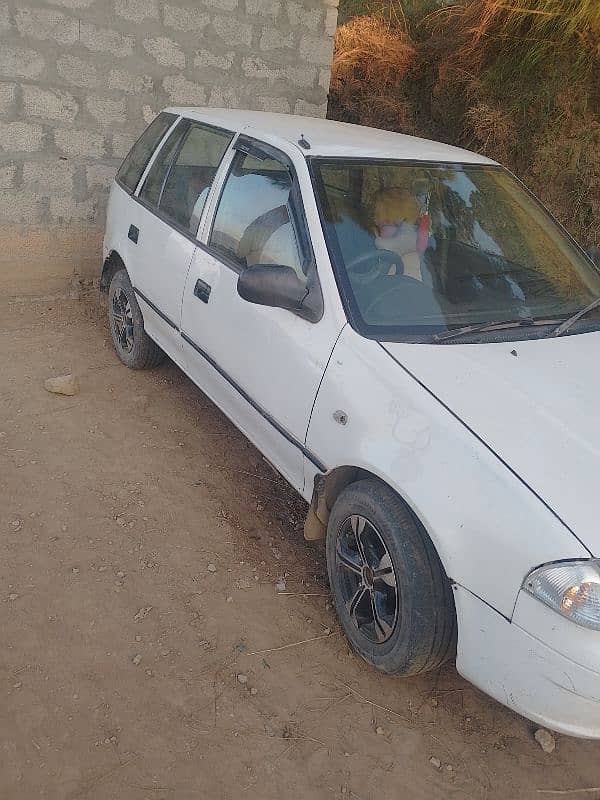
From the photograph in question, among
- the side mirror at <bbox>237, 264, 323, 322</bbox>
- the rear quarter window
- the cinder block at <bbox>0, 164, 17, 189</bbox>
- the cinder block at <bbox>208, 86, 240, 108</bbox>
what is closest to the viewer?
the side mirror at <bbox>237, 264, 323, 322</bbox>

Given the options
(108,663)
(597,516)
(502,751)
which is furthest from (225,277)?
(502,751)

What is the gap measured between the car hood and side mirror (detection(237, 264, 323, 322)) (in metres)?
0.39

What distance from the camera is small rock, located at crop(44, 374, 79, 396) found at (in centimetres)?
450

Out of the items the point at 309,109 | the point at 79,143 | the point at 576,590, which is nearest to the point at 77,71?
the point at 79,143

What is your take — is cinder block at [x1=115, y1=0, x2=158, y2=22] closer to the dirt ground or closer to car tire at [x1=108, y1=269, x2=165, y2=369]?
car tire at [x1=108, y1=269, x2=165, y2=369]

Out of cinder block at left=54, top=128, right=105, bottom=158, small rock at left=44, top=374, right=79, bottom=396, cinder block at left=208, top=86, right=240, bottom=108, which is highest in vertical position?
cinder block at left=208, top=86, right=240, bottom=108

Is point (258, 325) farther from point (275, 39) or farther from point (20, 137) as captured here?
point (275, 39)

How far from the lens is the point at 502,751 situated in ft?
8.17

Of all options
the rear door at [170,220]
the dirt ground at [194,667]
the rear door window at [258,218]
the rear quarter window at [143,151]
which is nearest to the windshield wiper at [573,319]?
the rear door window at [258,218]

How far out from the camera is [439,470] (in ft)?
7.50

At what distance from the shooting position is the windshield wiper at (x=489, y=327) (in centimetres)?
271

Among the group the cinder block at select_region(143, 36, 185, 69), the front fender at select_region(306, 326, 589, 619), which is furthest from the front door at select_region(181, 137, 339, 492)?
the cinder block at select_region(143, 36, 185, 69)

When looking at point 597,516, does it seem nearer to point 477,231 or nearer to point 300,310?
point 300,310

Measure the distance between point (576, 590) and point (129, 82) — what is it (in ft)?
17.7
